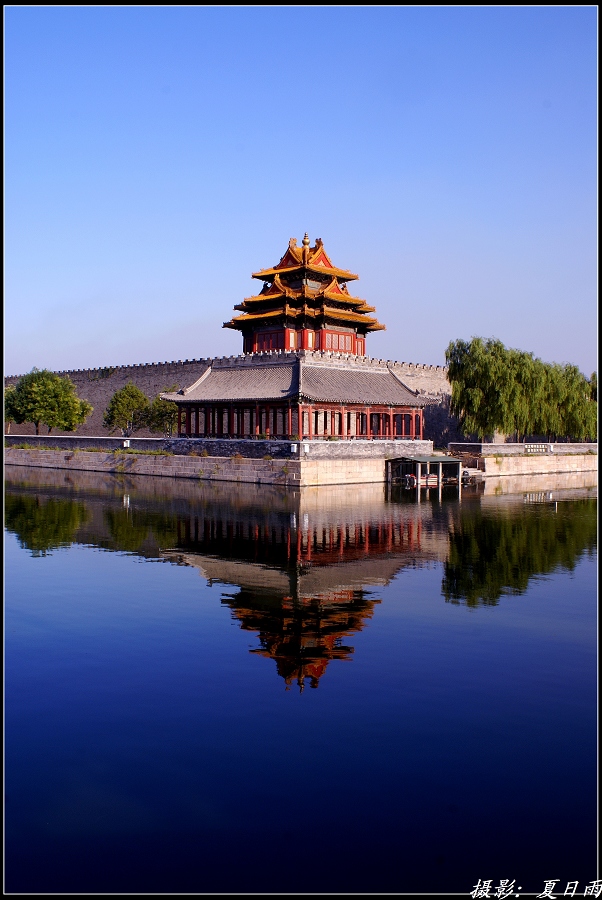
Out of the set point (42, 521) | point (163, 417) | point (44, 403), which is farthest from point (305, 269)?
point (42, 521)

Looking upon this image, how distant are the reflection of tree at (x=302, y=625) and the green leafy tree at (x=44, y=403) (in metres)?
43.2

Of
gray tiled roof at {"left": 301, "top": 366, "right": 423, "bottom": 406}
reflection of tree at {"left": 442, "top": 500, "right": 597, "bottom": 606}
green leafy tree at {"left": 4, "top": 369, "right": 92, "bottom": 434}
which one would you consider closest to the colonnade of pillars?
gray tiled roof at {"left": 301, "top": 366, "right": 423, "bottom": 406}

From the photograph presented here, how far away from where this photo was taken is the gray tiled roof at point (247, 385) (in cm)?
4056

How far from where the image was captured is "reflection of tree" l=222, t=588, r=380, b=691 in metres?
11.2

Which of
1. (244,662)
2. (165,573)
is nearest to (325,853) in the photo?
(244,662)

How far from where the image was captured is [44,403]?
55281 mm

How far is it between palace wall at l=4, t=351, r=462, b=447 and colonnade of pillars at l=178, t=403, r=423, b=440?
3199 mm

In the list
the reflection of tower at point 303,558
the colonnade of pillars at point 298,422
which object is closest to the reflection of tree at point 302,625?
the reflection of tower at point 303,558

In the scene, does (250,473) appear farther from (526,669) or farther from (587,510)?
(526,669)

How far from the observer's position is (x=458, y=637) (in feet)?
41.4

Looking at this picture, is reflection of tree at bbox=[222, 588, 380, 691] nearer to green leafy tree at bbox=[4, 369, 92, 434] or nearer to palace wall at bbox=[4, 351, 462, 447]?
palace wall at bbox=[4, 351, 462, 447]

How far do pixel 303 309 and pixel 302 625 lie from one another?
36.1m

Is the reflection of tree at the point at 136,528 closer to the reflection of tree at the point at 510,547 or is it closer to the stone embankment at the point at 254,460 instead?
the reflection of tree at the point at 510,547

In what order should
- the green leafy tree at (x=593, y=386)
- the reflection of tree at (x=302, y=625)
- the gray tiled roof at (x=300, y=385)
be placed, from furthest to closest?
the green leafy tree at (x=593, y=386) → the gray tiled roof at (x=300, y=385) → the reflection of tree at (x=302, y=625)
